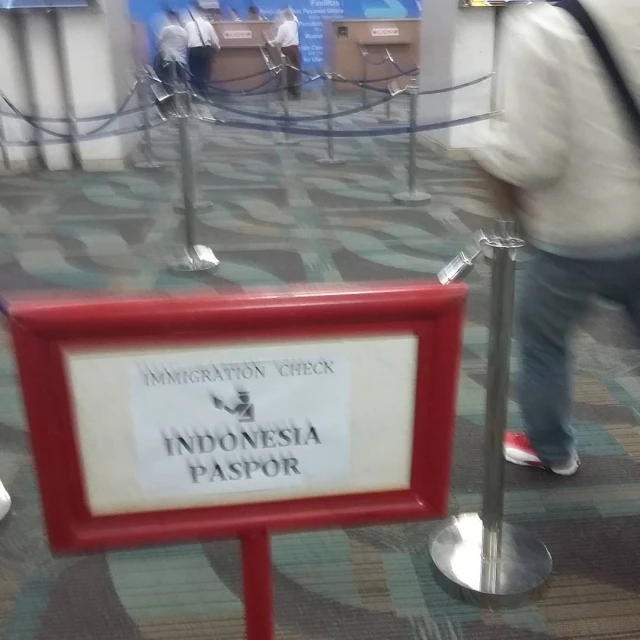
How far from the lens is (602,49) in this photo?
1272 millimetres

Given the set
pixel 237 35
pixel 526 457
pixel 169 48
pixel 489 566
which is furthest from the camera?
pixel 237 35

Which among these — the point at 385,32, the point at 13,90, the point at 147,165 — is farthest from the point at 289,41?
the point at 13,90

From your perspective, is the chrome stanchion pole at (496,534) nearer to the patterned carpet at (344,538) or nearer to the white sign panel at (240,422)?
the patterned carpet at (344,538)

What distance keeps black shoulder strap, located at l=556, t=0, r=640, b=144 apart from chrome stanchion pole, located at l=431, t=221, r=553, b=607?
0.32 m

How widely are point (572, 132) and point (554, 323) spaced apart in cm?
50

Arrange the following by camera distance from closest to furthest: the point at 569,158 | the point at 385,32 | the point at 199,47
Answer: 1. the point at 569,158
2. the point at 199,47
3. the point at 385,32

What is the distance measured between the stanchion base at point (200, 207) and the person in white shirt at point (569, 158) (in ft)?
11.7

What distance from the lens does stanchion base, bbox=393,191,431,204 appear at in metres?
5.13

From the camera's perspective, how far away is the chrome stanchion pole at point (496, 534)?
1483 millimetres

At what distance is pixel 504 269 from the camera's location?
1.46 m

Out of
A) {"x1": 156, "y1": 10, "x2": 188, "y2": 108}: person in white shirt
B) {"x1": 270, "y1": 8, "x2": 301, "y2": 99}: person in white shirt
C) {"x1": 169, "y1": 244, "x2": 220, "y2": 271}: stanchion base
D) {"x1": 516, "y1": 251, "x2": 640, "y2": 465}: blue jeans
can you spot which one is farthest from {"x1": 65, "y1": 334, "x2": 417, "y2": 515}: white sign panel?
{"x1": 270, "y1": 8, "x2": 301, "y2": 99}: person in white shirt

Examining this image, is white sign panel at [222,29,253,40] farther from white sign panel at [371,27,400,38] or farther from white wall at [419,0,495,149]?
white wall at [419,0,495,149]

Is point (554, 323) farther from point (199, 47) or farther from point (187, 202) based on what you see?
point (199, 47)

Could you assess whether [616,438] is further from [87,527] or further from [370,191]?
[370,191]
